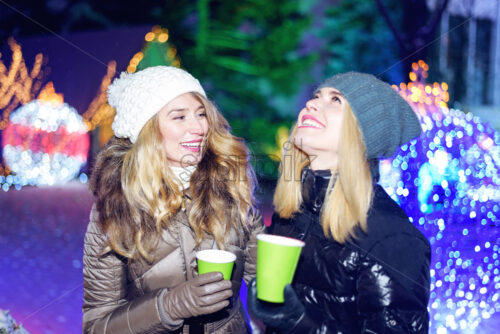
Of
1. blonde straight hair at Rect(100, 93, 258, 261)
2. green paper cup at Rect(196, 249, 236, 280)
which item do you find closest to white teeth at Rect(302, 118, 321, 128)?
blonde straight hair at Rect(100, 93, 258, 261)

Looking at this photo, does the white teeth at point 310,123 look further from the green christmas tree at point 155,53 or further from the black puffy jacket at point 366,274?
the green christmas tree at point 155,53

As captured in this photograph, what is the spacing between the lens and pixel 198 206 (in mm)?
2262

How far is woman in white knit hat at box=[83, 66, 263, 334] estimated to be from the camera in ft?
6.45

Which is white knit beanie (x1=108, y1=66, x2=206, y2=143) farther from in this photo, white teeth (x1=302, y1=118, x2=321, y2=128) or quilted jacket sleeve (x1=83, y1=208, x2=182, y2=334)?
white teeth (x1=302, y1=118, x2=321, y2=128)

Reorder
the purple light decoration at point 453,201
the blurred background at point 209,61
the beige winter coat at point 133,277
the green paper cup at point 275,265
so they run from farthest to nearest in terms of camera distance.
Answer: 1. the blurred background at point 209,61
2. the purple light decoration at point 453,201
3. the beige winter coat at point 133,277
4. the green paper cup at point 275,265

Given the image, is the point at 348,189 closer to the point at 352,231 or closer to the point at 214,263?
the point at 352,231

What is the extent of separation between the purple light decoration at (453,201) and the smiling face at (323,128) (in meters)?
1.44

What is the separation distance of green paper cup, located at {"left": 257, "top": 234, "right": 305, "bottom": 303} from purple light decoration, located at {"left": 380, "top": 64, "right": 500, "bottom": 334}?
1.89 m

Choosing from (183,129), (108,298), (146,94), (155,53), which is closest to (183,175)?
(183,129)

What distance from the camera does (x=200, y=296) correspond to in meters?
1.80

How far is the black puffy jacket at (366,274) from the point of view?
1669 mm

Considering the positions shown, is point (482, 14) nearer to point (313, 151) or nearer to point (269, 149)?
point (269, 149)

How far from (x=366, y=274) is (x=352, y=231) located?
0.20 metres

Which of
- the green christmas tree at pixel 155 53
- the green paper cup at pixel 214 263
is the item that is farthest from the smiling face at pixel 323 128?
the green christmas tree at pixel 155 53
